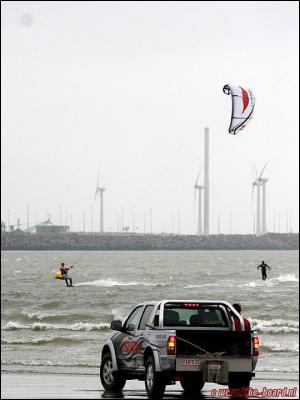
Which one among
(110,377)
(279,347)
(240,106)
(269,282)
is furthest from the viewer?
(269,282)

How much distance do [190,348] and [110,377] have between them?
244 centimetres

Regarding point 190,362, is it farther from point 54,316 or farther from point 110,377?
point 54,316

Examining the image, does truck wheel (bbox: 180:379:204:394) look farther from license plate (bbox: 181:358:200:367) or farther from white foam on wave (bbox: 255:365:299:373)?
white foam on wave (bbox: 255:365:299:373)

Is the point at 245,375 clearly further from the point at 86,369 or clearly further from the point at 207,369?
the point at 86,369

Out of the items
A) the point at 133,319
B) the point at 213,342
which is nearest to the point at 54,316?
the point at 133,319

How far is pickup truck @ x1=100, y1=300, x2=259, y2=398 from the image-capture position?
18125mm

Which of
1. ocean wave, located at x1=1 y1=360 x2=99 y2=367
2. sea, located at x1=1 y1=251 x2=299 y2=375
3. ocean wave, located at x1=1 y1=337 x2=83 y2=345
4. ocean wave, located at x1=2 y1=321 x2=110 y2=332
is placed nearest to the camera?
ocean wave, located at x1=1 y1=360 x2=99 y2=367

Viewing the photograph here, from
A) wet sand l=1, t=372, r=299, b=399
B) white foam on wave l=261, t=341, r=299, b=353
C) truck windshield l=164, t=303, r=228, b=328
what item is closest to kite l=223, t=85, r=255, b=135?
white foam on wave l=261, t=341, r=299, b=353

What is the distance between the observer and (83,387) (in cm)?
2134

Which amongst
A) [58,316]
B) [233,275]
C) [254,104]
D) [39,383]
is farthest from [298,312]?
[233,275]

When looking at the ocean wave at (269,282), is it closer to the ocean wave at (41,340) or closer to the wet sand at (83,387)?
the ocean wave at (41,340)

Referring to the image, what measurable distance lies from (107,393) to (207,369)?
2221mm

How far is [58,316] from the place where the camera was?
55.9 metres

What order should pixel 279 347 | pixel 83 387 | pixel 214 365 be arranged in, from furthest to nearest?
pixel 279 347, pixel 83 387, pixel 214 365
